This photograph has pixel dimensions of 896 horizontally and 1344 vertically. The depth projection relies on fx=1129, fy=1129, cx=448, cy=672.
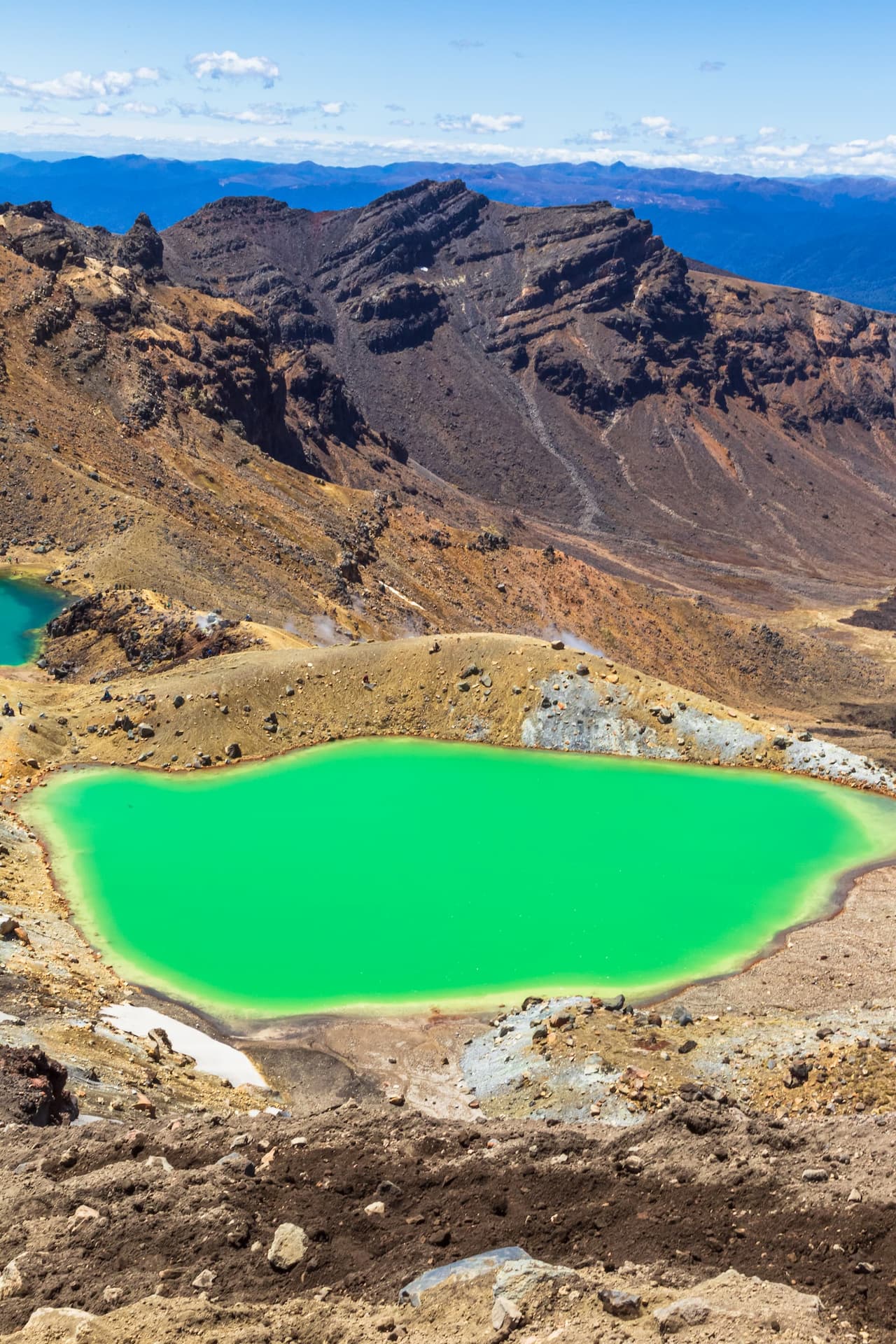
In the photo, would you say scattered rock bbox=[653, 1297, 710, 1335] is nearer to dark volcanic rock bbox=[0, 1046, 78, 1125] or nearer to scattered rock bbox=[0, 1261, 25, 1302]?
scattered rock bbox=[0, 1261, 25, 1302]

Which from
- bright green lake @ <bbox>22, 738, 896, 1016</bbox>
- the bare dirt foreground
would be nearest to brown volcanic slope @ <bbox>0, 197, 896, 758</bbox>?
bright green lake @ <bbox>22, 738, 896, 1016</bbox>

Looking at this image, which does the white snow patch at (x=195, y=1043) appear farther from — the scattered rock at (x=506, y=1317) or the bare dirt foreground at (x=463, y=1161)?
the scattered rock at (x=506, y=1317)

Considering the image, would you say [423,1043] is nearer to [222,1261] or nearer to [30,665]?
[222,1261]

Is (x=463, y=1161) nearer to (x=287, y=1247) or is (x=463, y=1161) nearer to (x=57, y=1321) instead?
(x=287, y=1247)

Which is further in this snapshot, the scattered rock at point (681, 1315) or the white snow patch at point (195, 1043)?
the white snow patch at point (195, 1043)

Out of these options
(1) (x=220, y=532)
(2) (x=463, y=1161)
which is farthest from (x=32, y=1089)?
(1) (x=220, y=532)

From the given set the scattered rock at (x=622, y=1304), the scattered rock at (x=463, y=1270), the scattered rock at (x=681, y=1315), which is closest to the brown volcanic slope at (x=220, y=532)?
the scattered rock at (x=463, y=1270)
